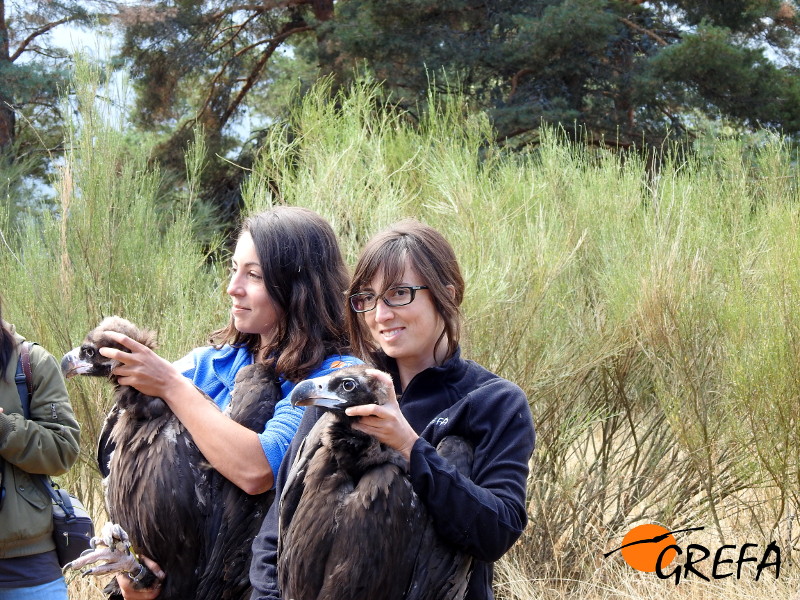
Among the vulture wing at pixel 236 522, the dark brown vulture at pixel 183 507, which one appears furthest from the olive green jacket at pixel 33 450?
the vulture wing at pixel 236 522

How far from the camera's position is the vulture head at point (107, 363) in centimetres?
286

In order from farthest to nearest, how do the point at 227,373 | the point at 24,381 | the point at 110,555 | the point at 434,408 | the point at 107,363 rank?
the point at 24,381, the point at 227,373, the point at 107,363, the point at 110,555, the point at 434,408

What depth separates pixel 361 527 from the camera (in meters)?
2.29

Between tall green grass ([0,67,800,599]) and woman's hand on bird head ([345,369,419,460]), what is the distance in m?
3.41

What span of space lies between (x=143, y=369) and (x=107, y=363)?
267 mm

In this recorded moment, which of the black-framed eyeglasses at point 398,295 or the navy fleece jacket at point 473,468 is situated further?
the black-framed eyeglasses at point 398,295

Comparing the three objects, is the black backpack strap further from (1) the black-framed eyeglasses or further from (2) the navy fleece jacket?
(1) the black-framed eyeglasses

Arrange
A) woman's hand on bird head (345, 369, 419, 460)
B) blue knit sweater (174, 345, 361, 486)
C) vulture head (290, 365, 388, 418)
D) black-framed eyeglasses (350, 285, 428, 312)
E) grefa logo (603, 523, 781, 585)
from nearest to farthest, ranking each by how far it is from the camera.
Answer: woman's hand on bird head (345, 369, 419, 460) → vulture head (290, 365, 388, 418) → black-framed eyeglasses (350, 285, 428, 312) → blue knit sweater (174, 345, 361, 486) → grefa logo (603, 523, 781, 585)

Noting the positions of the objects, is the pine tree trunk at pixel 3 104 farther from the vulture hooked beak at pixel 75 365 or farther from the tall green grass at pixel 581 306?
the vulture hooked beak at pixel 75 365

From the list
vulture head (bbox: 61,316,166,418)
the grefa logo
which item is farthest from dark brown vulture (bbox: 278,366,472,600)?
the grefa logo

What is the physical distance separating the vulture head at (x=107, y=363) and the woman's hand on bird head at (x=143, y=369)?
8 cm

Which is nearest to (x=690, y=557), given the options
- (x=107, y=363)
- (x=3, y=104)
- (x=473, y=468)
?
(x=473, y=468)

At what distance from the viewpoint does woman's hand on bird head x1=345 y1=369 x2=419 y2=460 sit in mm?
2131

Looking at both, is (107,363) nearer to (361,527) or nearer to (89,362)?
(89,362)
